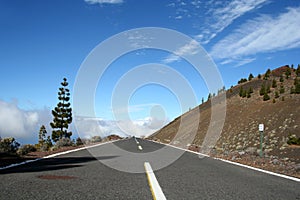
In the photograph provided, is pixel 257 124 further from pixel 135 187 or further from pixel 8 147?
pixel 135 187

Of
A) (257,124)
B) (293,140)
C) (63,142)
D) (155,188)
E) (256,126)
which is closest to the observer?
(155,188)

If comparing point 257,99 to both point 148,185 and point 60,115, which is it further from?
point 148,185

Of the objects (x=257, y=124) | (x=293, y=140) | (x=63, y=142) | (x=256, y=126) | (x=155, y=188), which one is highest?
(x=63, y=142)

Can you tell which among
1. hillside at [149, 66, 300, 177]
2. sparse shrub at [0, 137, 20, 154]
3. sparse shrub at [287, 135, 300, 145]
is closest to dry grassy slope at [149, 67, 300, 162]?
hillside at [149, 66, 300, 177]

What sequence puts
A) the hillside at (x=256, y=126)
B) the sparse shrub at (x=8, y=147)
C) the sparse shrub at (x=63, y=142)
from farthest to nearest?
the hillside at (x=256, y=126) → the sparse shrub at (x=63, y=142) → the sparse shrub at (x=8, y=147)

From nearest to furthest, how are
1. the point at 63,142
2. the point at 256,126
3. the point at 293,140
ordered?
A: the point at 63,142, the point at 293,140, the point at 256,126

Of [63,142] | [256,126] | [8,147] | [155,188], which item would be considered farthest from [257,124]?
[155,188]

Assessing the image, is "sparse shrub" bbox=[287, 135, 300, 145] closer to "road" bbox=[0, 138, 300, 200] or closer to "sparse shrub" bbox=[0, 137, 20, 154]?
"road" bbox=[0, 138, 300, 200]

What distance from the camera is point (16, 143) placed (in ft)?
51.5

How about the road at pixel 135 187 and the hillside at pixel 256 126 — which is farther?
the hillside at pixel 256 126

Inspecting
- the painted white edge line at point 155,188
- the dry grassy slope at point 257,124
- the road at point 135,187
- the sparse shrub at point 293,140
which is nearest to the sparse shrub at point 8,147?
the road at point 135,187

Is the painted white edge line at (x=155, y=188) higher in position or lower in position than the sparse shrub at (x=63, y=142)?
lower

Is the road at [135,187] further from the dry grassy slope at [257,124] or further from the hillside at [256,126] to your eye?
the dry grassy slope at [257,124]

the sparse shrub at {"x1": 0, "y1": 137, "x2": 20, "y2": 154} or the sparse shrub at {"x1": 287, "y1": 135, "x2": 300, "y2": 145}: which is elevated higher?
the sparse shrub at {"x1": 0, "y1": 137, "x2": 20, "y2": 154}
